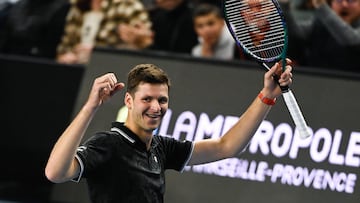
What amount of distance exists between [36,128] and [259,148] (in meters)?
2.48

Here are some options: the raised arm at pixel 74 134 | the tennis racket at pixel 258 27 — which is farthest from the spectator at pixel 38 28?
the raised arm at pixel 74 134

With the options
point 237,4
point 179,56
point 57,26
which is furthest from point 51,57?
point 237,4

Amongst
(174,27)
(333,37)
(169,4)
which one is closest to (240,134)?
(333,37)

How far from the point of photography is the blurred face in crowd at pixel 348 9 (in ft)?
30.8

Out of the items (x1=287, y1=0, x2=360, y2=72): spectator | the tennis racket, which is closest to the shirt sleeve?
the tennis racket

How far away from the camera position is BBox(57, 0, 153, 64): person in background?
10320 mm

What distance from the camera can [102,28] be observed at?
10.6 metres

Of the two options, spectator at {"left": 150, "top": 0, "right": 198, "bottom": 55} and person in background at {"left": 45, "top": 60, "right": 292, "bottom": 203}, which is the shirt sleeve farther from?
spectator at {"left": 150, "top": 0, "right": 198, "bottom": 55}

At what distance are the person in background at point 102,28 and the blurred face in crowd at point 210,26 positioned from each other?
66cm

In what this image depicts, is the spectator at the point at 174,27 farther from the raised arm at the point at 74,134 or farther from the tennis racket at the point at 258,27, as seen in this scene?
the raised arm at the point at 74,134

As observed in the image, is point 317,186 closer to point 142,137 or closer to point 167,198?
point 167,198

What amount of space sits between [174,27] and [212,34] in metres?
0.71

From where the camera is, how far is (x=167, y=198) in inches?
362

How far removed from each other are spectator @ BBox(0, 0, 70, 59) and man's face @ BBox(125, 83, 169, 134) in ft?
18.2
